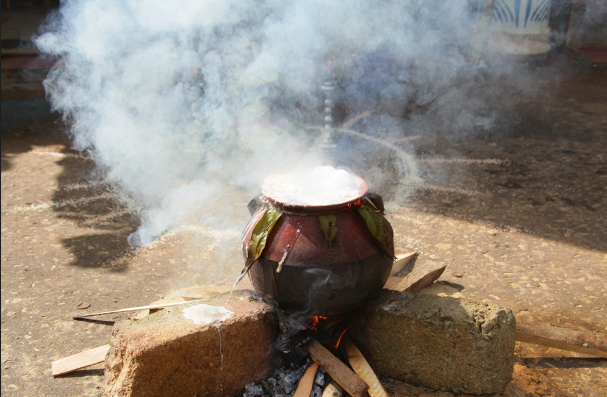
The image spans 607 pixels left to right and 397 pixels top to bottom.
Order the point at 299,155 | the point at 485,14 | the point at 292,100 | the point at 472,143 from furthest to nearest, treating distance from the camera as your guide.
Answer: the point at 485,14
the point at 292,100
the point at 472,143
the point at 299,155

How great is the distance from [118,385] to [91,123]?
597 cm

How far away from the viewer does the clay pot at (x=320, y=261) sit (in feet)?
9.68

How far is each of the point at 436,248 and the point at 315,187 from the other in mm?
2073

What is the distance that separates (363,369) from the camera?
304 cm

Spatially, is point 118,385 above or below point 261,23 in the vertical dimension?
below

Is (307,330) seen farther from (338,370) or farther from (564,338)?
(564,338)

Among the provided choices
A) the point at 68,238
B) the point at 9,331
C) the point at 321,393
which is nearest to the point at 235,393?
the point at 321,393

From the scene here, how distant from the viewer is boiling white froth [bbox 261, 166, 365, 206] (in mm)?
3094

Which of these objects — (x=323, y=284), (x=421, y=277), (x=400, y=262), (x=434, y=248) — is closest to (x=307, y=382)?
(x=323, y=284)

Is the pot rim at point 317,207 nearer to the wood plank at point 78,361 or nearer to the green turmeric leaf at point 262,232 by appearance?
the green turmeric leaf at point 262,232

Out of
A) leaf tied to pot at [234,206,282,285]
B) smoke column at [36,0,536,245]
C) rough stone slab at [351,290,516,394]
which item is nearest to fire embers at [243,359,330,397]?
rough stone slab at [351,290,516,394]

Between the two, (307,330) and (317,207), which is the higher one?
(317,207)

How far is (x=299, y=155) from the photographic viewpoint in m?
6.18

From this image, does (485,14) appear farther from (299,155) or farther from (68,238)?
(68,238)
